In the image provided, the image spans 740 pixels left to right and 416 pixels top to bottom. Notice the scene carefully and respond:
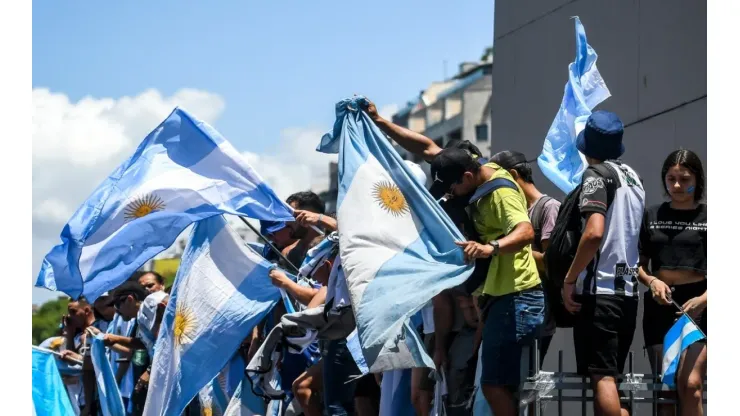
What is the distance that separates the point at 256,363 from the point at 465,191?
248 centimetres

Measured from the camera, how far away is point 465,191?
8602 millimetres

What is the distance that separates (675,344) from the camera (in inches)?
316

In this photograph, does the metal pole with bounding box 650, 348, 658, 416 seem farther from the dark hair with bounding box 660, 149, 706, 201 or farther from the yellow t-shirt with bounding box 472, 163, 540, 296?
the dark hair with bounding box 660, 149, 706, 201

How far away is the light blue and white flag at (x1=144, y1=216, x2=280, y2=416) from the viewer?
11.1m

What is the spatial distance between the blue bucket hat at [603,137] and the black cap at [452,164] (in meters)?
0.75

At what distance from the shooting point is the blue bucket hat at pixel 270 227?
36.1 feet

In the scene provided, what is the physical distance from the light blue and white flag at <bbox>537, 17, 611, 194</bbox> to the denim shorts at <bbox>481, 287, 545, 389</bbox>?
1.80 m

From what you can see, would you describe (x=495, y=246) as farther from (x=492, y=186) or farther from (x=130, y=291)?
(x=130, y=291)

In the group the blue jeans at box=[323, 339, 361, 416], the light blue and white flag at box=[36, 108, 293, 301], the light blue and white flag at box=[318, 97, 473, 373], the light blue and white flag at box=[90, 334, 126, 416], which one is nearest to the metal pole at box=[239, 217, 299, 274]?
the light blue and white flag at box=[36, 108, 293, 301]

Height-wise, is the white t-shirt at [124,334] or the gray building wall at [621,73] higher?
the gray building wall at [621,73]

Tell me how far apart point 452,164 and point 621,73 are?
367 cm

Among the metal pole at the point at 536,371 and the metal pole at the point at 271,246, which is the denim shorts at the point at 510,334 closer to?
the metal pole at the point at 536,371

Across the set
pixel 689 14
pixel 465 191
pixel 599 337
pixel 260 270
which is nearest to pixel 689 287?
pixel 599 337

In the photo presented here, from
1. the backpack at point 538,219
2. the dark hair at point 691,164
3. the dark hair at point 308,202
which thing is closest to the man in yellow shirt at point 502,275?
the backpack at point 538,219
